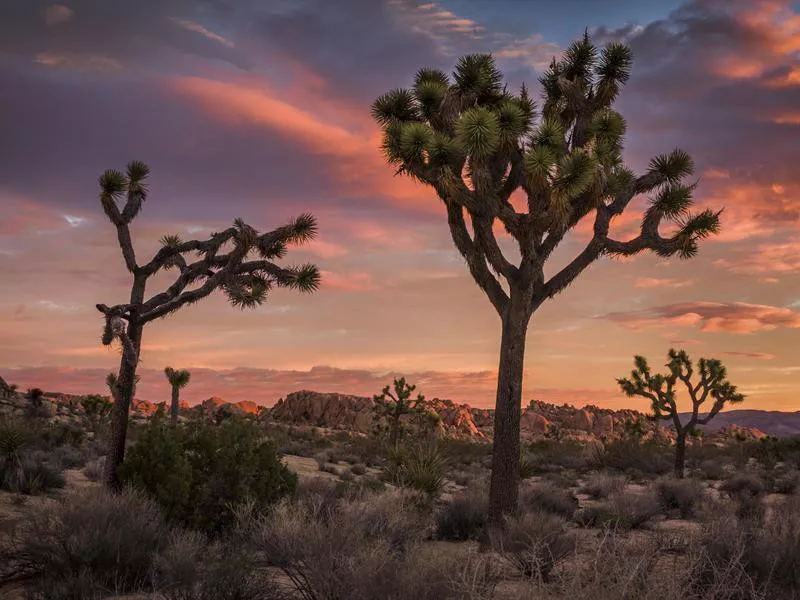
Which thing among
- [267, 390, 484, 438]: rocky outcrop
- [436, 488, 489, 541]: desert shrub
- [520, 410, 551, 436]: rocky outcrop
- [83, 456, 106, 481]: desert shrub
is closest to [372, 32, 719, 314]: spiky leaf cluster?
[436, 488, 489, 541]: desert shrub

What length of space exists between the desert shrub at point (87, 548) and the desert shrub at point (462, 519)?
5665mm

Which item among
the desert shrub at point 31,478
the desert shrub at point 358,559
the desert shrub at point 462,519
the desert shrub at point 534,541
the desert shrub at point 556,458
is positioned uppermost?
the desert shrub at point 358,559

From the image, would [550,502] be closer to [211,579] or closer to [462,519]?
[462,519]

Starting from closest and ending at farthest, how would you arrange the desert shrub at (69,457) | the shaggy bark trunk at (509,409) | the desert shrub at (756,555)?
the desert shrub at (756,555) < the shaggy bark trunk at (509,409) < the desert shrub at (69,457)

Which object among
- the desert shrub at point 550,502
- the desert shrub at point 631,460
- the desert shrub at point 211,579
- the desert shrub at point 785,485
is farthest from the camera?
the desert shrub at point 631,460

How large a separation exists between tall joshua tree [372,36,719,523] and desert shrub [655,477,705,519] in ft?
17.7

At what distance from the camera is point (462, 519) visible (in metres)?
12.9

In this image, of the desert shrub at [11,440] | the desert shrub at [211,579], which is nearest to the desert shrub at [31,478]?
the desert shrub at [11,440]

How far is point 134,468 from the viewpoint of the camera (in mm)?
11500

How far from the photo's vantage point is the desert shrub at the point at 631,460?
3009 cm

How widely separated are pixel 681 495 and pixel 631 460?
15493 millimetres

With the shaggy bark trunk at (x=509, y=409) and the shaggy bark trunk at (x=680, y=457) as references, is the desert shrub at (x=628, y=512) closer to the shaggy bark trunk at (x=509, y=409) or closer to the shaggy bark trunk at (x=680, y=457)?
the shaggy bark trunk at (x=509, y=409)

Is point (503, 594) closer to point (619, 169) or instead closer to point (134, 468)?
point (134, 468)

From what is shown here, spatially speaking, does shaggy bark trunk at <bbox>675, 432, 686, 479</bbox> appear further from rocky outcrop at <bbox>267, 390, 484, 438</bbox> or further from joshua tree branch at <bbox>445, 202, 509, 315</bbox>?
rocky outcrop at <bbox>267, 390, 484, 438</bbox>
